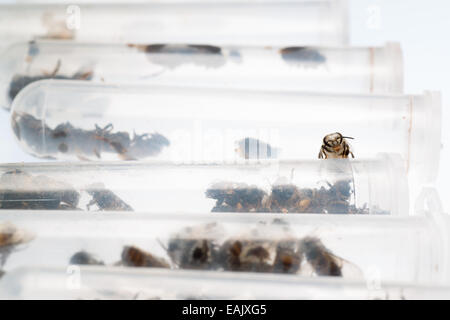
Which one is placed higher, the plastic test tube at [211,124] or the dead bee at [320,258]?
the plastic test tube at [211,124]

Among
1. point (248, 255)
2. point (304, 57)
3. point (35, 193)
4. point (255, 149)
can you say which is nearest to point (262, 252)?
point (248, 255)

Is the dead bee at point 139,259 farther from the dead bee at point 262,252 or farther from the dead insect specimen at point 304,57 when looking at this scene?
the dead insect specimen at point 304,57

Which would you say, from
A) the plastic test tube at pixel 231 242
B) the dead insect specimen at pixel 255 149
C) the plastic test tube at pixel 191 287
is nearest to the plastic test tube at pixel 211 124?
the dead insect specimen at pixel 255 149

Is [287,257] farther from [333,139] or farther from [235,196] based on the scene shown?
[333,139]

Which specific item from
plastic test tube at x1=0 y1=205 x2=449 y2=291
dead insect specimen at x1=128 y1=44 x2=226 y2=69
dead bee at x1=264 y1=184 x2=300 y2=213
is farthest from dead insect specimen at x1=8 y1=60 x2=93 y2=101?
dead bee at x1=264 y1=184 x2=300 y2=213

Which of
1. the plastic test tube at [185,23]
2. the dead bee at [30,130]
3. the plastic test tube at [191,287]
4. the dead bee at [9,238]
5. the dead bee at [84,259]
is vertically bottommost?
the plastic test tube at [191,287]
